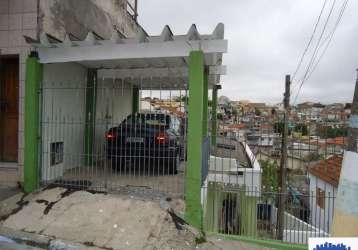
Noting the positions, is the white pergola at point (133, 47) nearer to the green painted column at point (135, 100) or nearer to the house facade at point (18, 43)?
the house facade at point (18, 43)

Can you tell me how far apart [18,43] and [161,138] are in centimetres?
360

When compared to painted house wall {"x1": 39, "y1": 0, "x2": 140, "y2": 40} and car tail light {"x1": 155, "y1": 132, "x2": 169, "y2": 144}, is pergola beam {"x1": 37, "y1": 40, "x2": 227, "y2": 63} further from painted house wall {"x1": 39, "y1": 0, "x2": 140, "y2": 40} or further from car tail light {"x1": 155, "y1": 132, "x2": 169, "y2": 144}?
car tail light {"x1": 155, "y1": 132, "x2": 169, "y2": 144}

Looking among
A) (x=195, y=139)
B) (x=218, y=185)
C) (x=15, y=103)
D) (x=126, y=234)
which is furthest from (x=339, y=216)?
(x=15, y=103)

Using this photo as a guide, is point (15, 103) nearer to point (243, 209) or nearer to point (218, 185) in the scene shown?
point (218, 185)

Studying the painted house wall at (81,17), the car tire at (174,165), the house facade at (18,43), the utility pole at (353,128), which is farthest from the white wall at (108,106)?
the utility pole at (353,128)

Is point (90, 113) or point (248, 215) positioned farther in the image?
point (248, 215)

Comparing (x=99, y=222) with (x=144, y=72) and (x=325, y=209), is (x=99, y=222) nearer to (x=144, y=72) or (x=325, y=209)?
A: (x=144, y=72)

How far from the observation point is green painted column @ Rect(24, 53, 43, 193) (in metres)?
6.53

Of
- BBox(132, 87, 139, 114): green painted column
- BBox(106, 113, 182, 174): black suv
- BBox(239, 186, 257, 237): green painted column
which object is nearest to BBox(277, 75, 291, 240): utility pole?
BBox(239, 186, 257, 237): green painted column

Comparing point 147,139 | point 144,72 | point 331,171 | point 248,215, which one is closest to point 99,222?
point 147,139

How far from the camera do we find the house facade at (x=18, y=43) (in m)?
6.52

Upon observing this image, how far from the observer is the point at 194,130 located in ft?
19.1

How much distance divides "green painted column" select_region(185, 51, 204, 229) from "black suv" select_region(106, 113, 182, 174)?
4.96 ft

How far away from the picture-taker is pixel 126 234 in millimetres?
5207
